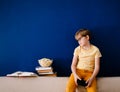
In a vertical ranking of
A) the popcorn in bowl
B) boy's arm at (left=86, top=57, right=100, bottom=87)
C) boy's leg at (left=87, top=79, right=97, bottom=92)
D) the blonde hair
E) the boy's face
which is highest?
the blonde hair

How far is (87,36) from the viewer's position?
2.87m

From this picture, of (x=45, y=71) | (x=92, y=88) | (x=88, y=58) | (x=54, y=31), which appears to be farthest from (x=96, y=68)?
(x=54, y=31)

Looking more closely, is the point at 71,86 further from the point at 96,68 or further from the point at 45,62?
the point at 45,62

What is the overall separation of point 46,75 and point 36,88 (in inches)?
9.0

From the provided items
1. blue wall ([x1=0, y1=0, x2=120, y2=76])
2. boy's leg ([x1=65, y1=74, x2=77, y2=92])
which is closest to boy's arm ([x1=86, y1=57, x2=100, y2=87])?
boy's leg ([x1=65, y1=74, x2=77, y2=92])

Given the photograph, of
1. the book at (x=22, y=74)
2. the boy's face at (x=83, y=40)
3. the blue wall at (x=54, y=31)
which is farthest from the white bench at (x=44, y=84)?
the boy's face at (x=83, y=40)

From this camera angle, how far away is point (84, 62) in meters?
2.82

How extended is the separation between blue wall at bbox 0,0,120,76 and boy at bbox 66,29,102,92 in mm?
199

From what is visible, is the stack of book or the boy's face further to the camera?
the stack of book

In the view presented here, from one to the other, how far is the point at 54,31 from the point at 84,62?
1.95 ft

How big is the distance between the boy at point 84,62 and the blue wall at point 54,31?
20cm

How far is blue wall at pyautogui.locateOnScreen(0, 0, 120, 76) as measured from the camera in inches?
119

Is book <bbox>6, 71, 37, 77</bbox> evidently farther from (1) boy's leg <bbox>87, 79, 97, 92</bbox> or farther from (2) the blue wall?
(1) boy's leg <bbox>87, 79, 97, 92</bbox>

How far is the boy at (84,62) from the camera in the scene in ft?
8.80
